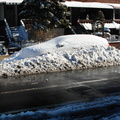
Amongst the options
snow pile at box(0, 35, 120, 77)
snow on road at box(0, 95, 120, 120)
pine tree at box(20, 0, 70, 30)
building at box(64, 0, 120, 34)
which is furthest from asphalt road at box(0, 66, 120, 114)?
building at box(64, 0, 120, 34)

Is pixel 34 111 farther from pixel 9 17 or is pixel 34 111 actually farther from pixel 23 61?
pixel 9 17

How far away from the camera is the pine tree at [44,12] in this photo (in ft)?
75.5

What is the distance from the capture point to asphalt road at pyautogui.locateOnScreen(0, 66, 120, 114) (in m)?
7.11

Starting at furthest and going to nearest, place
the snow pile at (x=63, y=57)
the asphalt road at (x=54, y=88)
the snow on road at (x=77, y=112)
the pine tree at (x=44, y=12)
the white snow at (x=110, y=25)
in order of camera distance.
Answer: the white snow at (x=110, y=25) → the pine tree at (x=44, y=12) → the snow pile at (x=63, y=57) → the asphalt road at (x=54, y=88) → the snow on road at (x=77, y=112)

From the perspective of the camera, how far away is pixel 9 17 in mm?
28719

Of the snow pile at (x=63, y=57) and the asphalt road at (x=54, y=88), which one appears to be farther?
the snow pile at (x=63, y=57)

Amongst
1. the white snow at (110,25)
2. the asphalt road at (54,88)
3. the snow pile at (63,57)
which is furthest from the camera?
the white snow at (110,25)

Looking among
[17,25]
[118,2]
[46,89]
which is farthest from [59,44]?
[118,2]

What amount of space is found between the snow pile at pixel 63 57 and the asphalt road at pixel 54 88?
0.78 meters

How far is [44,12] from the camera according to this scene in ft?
77.0

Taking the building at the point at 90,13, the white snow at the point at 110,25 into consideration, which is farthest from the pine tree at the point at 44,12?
the white snow at the point at 110,25

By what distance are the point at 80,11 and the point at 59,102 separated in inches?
1080

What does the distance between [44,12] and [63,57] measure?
11.2 m

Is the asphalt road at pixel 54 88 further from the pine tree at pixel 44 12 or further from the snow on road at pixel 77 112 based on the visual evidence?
the pine tree at pixel 44 12
